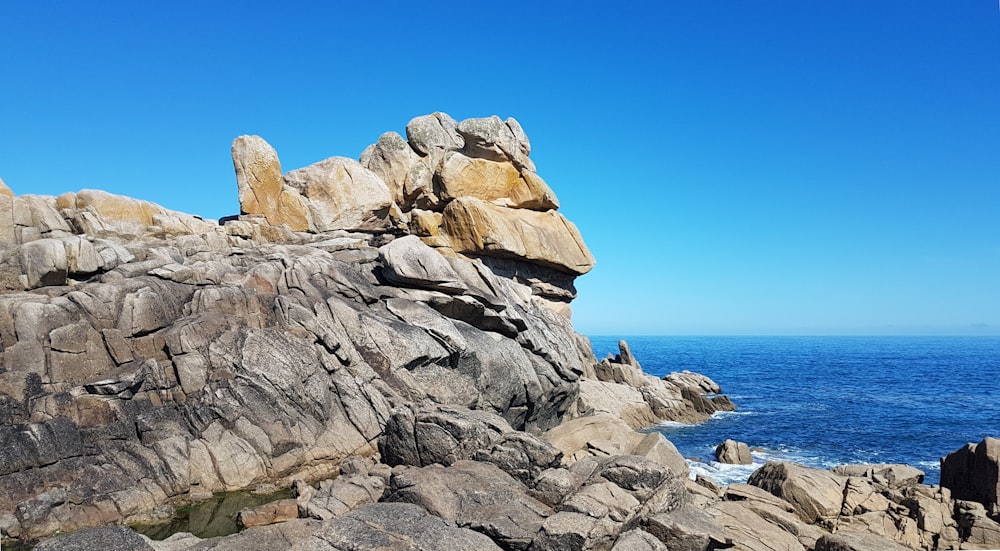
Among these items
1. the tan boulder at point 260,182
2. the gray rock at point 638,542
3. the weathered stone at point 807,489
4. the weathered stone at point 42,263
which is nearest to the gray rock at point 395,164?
the tan boulder at point 260,182

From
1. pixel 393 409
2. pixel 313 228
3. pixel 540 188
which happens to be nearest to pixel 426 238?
pixel 313 228

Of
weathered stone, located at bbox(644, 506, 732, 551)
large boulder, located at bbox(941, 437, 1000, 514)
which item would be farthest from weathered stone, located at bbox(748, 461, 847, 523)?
weathered stone, located at bbox(644, 506, 732, 551)

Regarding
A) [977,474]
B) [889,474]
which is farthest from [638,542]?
[889,474]

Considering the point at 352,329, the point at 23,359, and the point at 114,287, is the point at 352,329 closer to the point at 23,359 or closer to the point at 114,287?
the point at 114,287

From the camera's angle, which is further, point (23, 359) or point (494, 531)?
point (23, 359)

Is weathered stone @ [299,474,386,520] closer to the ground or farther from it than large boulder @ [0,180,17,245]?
closer to the ground

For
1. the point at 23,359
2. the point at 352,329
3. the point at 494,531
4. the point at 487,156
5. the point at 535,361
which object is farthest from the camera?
the point at 487,156

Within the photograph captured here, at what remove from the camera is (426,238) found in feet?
159

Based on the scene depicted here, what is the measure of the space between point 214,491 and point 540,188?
38.0 m

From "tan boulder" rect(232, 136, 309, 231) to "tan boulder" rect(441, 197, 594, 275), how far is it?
1325 centimetres

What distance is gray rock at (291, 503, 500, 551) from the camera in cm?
1886

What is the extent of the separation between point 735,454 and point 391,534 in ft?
100

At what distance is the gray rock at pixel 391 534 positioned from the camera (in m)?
18.9

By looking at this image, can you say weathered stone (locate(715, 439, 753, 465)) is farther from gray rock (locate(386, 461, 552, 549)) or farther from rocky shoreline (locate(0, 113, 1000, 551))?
gray rock (locate(386, 461, 552, 549))
